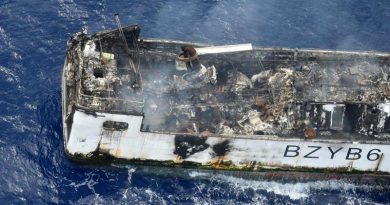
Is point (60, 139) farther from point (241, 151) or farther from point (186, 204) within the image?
point (241, 151)

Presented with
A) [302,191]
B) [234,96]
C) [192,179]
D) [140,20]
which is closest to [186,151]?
[192,179]

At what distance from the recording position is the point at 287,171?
1232 inches

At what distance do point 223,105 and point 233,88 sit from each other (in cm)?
150

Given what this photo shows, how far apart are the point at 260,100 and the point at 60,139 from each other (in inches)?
472

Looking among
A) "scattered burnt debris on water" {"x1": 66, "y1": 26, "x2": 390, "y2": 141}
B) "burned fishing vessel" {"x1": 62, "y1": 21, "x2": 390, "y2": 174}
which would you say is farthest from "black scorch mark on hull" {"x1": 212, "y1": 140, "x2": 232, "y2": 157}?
"scattered burnt debris on water" {"x1": 66, "y1": 26, "x2": 390, "y2": 141}

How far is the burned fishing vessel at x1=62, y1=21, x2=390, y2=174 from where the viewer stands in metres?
29.0

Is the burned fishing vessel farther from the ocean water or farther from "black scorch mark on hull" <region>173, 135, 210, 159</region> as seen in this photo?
the ocean water

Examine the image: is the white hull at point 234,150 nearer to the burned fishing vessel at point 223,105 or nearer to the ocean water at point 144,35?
the burned fishing vessel at point 223,105

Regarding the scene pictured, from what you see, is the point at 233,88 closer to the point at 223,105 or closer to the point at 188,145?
the point at 223,105

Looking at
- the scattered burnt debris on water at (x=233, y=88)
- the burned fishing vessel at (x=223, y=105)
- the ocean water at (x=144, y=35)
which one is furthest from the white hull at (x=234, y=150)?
the ocean water at (x=144, y=35)

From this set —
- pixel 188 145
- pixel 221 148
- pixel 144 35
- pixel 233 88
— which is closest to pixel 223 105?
pixel 233 88

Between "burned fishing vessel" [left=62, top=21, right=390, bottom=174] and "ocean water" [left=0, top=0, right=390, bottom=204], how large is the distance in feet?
4.87

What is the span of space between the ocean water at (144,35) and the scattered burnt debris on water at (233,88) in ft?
10.7

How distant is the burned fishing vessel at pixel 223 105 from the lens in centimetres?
2902
